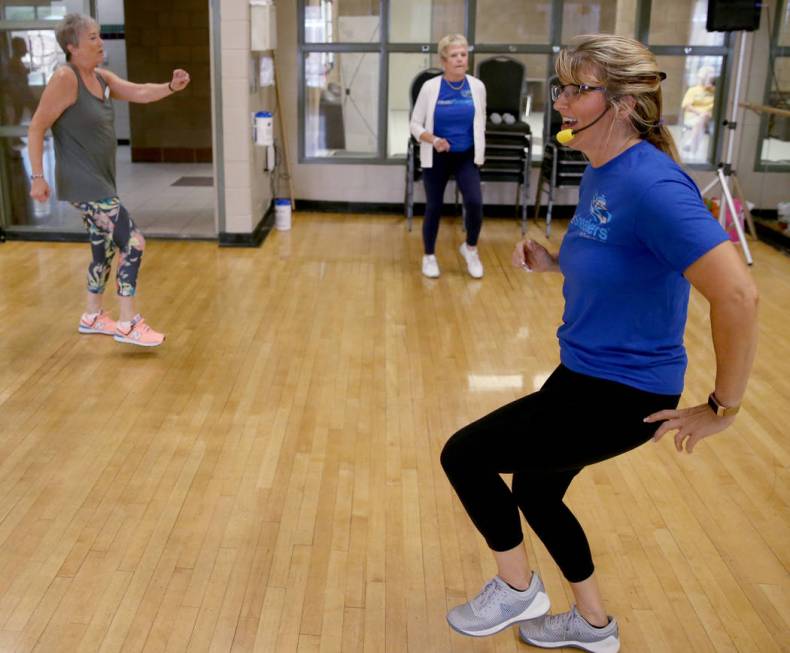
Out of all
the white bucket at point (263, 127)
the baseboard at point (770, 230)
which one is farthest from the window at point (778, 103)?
the white bucket at point (263, 127)

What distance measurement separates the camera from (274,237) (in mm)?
7137

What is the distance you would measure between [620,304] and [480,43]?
20.5 feet

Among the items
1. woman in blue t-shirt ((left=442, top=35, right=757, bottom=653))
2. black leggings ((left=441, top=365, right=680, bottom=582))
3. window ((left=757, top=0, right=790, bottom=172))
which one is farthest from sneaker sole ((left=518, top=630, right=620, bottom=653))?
window ((left=757, top=0, right=790, bottom=172))

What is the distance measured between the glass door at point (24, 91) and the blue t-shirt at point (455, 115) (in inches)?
103

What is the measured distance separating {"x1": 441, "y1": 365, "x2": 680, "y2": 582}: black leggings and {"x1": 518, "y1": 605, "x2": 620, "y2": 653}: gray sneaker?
7.4 inches

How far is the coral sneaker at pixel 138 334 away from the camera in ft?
15.2

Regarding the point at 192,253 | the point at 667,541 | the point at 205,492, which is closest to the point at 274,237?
the point at 192,253

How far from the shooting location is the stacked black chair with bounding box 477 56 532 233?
24.3 ft

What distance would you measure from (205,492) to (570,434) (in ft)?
5.41

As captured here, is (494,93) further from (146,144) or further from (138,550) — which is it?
(138,550)

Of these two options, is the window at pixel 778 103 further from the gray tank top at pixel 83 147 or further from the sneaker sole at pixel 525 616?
the sneaker sole at pixel 525 616

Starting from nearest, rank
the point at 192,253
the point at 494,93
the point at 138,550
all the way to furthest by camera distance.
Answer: the point at 138,550 < the point at 192,253 < the point at 494,93

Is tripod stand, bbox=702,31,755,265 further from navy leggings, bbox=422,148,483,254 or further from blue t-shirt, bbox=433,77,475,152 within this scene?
blue t-shirt, bbox=433,77,475,152

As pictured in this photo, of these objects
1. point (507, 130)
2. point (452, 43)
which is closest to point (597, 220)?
point (452, 43)
